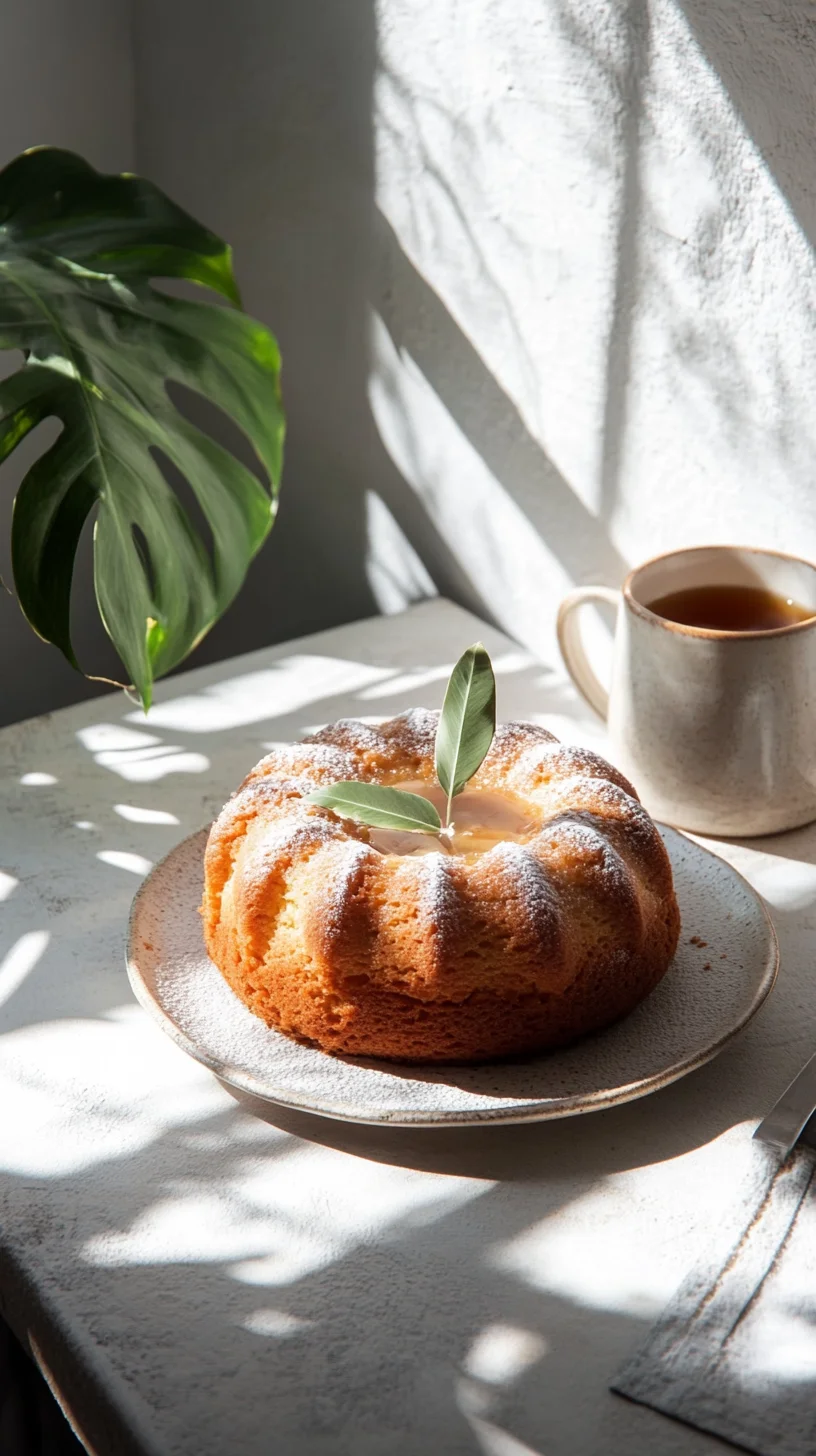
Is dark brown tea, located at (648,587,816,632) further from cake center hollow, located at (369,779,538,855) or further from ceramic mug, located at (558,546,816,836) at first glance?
cake center hollow, located at (369,779,538,855)

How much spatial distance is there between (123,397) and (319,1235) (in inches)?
19.7

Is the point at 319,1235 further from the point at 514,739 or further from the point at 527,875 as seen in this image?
the point at 514,739

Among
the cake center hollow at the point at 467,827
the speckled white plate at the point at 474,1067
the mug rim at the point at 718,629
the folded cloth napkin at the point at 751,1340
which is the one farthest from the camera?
the mug rim at the point at 718,629

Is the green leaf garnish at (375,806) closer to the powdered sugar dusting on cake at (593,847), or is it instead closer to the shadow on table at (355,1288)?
the powdered sugar dusting on cake at (593,847)

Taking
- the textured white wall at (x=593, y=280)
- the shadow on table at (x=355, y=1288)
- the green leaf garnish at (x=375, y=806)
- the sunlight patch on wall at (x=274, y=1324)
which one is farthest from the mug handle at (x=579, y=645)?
the sunlight patch on wall at (x=274, y=1324)

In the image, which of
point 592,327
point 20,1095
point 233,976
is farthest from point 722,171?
point 20,1095

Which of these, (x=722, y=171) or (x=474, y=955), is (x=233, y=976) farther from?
(x=722, y=171)

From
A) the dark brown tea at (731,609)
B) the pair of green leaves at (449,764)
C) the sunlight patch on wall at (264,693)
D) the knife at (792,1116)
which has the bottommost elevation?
the knife at (792,1116)

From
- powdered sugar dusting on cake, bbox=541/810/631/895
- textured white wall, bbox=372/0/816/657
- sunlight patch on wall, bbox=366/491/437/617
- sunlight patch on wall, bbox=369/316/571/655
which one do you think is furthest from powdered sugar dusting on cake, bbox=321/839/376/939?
sunlight patch on wall, bbox=366/491/437/617

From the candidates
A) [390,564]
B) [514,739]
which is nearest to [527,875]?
[514,739]

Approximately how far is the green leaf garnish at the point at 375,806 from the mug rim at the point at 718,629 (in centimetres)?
27

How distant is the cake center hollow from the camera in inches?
34.0

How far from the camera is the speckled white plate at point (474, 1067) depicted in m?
0.76

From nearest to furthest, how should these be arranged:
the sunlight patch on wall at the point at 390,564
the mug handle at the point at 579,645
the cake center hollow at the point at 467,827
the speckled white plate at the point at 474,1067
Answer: the speckled white plate at the point at 474,1067 < the cake center hollow at the point at 467,827 < the mug handle at the point at 579,645 < the sunlight patch on wall at the point at 390,564
